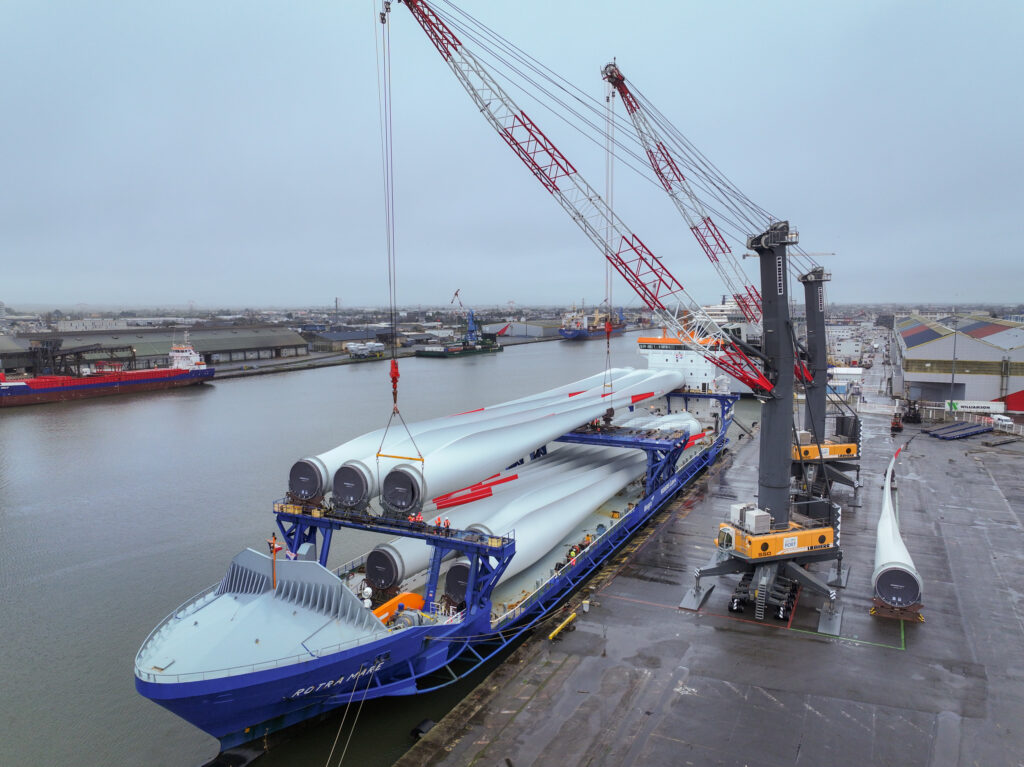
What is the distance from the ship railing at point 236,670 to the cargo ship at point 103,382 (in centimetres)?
5206

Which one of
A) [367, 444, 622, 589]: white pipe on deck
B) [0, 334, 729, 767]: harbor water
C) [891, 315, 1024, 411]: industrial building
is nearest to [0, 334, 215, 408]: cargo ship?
[0, 334, 729, 767]: harbor water

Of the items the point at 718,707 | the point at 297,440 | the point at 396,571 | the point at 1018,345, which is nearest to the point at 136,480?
the point at 297,440

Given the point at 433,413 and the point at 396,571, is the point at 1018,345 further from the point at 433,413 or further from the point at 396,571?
the point at 396,571

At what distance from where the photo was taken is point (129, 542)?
2130 cm

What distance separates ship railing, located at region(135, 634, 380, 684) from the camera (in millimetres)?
9844

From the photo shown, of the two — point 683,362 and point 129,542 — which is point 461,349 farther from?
point 129,542

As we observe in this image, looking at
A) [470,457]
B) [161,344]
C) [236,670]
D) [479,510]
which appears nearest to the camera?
[236,670]

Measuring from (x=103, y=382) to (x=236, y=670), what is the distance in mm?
55753

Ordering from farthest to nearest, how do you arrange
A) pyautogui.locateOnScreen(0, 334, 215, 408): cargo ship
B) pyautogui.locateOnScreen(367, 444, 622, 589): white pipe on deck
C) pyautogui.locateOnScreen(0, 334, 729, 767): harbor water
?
1. pyautogui.locateOnScreen(0, 334, 215, 408): cargo ship
2. pyautogui.locateOnScreen(367, 444, 622, 589): white pipe on deck
3. pyautogui.locateOnScreen(0, 334, 729, 767): harbor water

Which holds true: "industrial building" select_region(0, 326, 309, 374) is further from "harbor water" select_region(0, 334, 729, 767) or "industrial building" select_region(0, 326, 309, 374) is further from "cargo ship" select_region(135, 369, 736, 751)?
"cargo ship" select_region(135, 369, 736, 751)

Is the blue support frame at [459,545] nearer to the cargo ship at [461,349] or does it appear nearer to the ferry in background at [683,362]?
the ferry in background at [683,362]

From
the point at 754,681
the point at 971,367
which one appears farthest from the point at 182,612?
the point at 971,367

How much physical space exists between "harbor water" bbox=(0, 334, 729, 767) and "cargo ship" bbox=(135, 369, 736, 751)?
3.68ft

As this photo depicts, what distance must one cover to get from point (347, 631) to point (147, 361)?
259 feet
